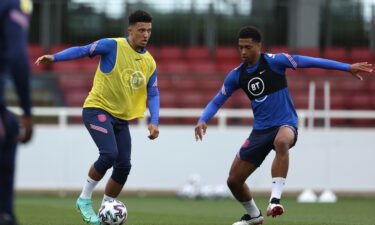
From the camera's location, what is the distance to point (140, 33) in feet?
30.6

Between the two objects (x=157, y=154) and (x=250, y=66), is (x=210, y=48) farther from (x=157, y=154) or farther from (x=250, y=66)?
(x=250, y=66)

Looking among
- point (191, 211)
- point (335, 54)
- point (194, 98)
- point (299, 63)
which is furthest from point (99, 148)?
point (335, 54)

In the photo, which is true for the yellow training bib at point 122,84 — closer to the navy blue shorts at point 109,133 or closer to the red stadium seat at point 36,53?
the navy blue shorts at point 109,133

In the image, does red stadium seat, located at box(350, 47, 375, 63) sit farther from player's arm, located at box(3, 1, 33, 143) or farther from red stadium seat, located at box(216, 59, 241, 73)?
player's arm, located at box(3, 1, 33, 143)

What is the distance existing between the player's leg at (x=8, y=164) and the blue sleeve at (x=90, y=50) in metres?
3.20

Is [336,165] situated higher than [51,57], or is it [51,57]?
[51,57]

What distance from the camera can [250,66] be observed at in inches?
369

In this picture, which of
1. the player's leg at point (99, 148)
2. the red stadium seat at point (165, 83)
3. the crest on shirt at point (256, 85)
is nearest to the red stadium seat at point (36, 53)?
the red stadium seat at point (165, 83)

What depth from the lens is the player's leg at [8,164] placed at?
5586mm

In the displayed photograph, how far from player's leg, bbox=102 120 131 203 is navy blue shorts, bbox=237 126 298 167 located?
1263 millimetres

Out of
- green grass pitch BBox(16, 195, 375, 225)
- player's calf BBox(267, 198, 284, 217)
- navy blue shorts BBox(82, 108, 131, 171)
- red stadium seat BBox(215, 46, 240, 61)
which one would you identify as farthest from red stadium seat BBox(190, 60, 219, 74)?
player's calf BBox(267, 198, 284, 217)

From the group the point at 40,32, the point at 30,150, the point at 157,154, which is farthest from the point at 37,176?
the point at 40,32

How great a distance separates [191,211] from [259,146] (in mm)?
3709

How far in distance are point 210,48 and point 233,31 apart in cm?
97
